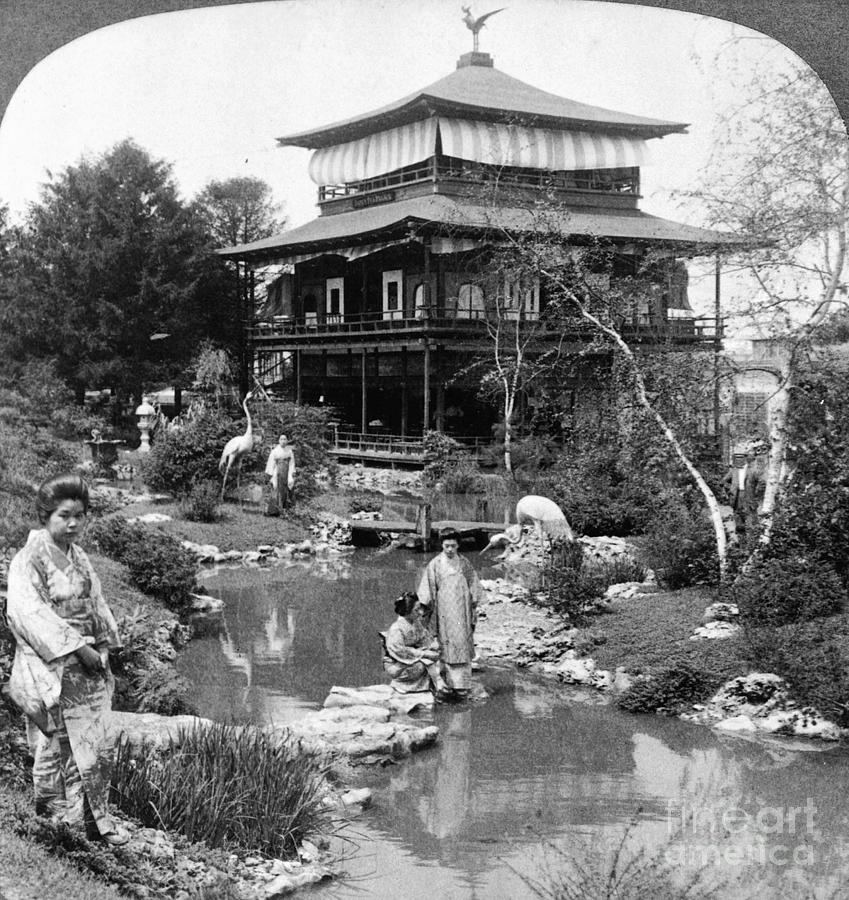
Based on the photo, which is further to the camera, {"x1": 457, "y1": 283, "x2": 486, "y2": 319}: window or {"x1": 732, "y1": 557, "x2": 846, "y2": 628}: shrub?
{"x1": 457, "y1": 283, "x2": 486, "y2": 319}: window

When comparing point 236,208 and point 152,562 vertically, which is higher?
point 236,208

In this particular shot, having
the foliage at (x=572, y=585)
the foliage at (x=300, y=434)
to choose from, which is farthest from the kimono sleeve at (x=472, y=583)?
the foliage at (x=300, y=434)

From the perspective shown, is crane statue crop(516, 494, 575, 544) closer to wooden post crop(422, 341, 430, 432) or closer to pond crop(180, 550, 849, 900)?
wooden post crop(422, 341, 430, 432)

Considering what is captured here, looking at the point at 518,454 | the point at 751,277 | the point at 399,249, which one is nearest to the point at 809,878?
the point at 751,277

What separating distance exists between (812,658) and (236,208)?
446cm

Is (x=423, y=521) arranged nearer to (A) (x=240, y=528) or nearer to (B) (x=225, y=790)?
(A) (x=240, y=528)

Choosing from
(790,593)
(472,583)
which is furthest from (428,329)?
→ (790,593)

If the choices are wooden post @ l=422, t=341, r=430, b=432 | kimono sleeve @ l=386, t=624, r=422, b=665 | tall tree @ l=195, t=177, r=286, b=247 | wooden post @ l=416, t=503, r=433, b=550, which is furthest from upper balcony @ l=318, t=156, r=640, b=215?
wooden post @ l=416, t=503, r=433, b=550

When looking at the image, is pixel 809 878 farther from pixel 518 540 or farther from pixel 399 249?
pixel 399 249

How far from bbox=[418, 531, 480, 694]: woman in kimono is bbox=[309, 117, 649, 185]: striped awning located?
8.14 ft

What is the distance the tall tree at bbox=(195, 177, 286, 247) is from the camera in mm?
5613

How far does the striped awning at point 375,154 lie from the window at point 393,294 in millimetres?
2325

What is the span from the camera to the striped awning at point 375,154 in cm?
581

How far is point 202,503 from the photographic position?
9805mm
